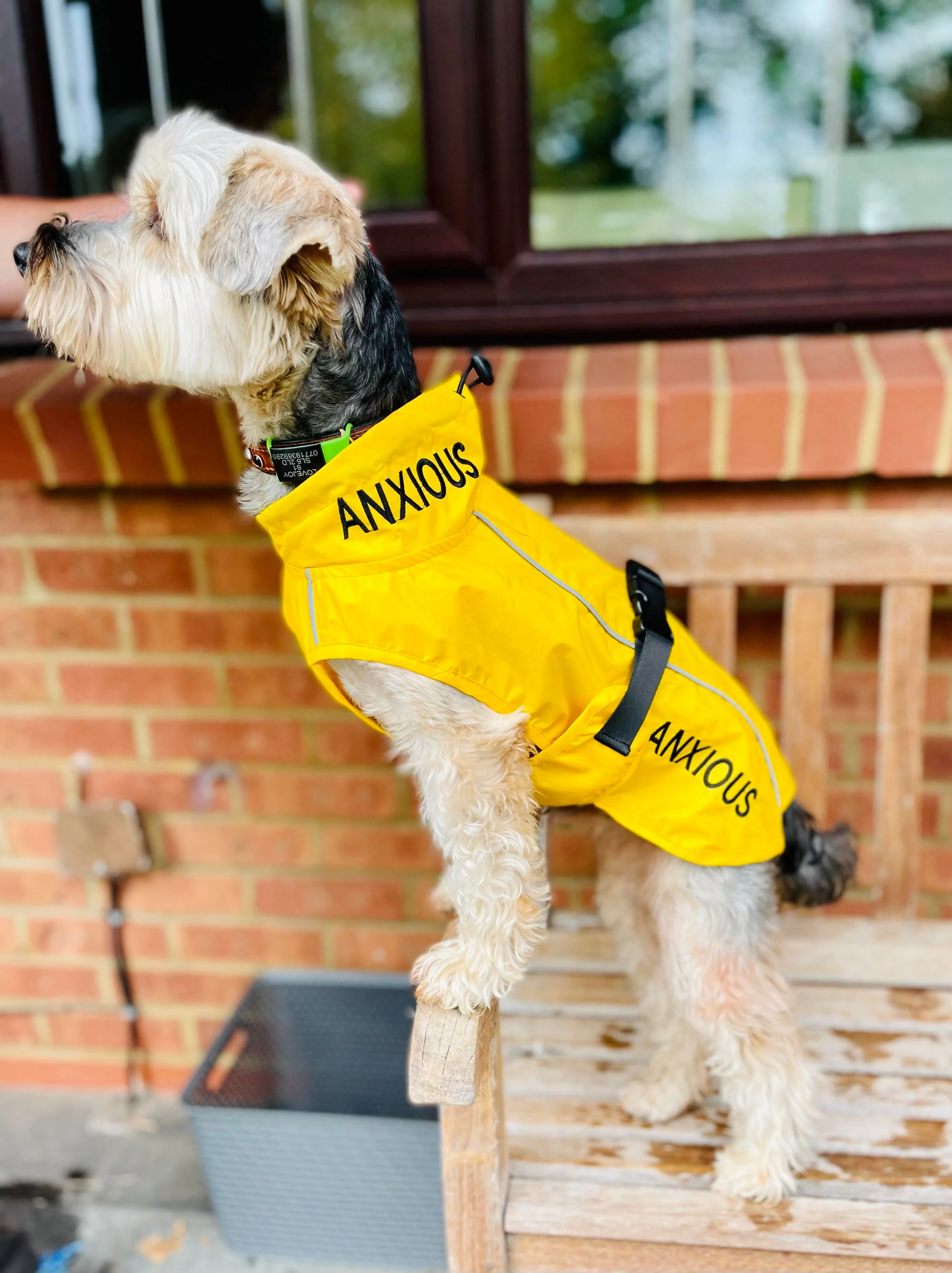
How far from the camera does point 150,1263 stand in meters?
2.01

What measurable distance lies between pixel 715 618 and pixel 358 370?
0.81 meters

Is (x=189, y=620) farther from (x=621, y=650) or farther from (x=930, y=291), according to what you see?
(x=930, y=291)

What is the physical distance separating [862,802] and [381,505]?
1.36 m

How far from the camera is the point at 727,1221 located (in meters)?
1.37

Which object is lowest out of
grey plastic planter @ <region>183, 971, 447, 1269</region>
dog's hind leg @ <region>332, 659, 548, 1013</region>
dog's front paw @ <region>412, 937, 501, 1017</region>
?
grey plastic planter @ <region>183, 971, 447, 1269</region>


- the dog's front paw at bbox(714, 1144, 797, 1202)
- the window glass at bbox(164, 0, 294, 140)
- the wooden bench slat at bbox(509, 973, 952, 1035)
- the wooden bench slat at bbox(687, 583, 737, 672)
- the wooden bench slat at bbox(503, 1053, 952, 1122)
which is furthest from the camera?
the window glass at bbox(164, 0, 294, 140)

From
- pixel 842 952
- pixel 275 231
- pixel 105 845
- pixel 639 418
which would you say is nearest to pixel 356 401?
pixel 275 231

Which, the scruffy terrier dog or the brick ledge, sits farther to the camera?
the brick ledge

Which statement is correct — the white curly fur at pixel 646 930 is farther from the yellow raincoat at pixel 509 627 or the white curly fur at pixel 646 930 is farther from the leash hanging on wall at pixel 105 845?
the leash hanging on wall at pixel 105 845

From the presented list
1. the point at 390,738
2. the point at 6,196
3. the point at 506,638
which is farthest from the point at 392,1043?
the point at 6,196

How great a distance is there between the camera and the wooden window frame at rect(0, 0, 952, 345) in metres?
1.95

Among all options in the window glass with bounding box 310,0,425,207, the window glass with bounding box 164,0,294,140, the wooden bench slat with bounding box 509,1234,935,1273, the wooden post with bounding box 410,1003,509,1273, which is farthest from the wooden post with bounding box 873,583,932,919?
the window glass with bounding box 164,0,294,140

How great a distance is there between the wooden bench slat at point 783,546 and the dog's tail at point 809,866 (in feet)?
1.34

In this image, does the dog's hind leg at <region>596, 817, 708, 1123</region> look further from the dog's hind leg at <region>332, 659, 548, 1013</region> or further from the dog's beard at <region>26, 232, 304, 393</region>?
the dog's beard at <region>26, 232, 304, 393</region>
